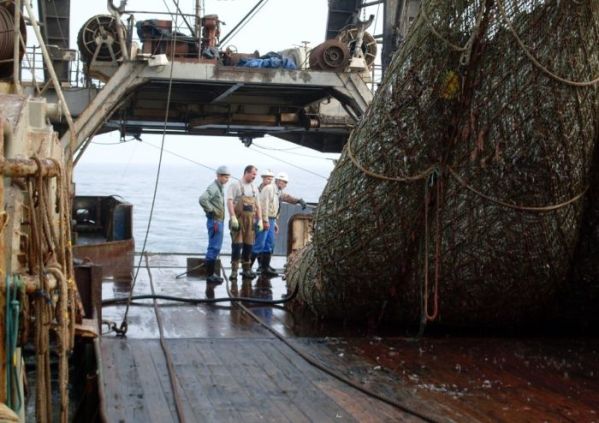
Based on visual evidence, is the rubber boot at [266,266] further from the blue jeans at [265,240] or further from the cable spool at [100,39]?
the cable spool at [100,39]

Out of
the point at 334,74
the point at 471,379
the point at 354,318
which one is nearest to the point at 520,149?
the point at 471,379

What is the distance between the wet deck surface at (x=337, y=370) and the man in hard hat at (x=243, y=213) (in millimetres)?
2840

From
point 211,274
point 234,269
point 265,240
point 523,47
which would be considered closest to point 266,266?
point 265,240

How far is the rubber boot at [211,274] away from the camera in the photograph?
12.6m

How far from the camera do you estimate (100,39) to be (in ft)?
57.9

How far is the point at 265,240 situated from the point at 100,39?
649 centimetres

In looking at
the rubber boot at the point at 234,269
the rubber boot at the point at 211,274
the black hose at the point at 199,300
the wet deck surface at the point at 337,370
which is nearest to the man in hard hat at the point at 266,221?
the rubber boot at the point at 234,269

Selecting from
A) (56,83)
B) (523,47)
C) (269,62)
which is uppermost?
(269,62)

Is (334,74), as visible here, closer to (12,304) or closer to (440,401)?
(440,401)

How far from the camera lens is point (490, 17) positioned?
7.25m

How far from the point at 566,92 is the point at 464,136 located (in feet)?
2.89

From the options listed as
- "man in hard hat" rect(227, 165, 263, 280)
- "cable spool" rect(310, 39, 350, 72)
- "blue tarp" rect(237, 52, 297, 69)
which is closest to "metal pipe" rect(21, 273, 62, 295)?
"man in hard hat" rect(227, 165, 263, 280)

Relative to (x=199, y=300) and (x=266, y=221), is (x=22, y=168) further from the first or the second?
(x=266, y=221)

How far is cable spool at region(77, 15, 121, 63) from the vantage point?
17.7 m
